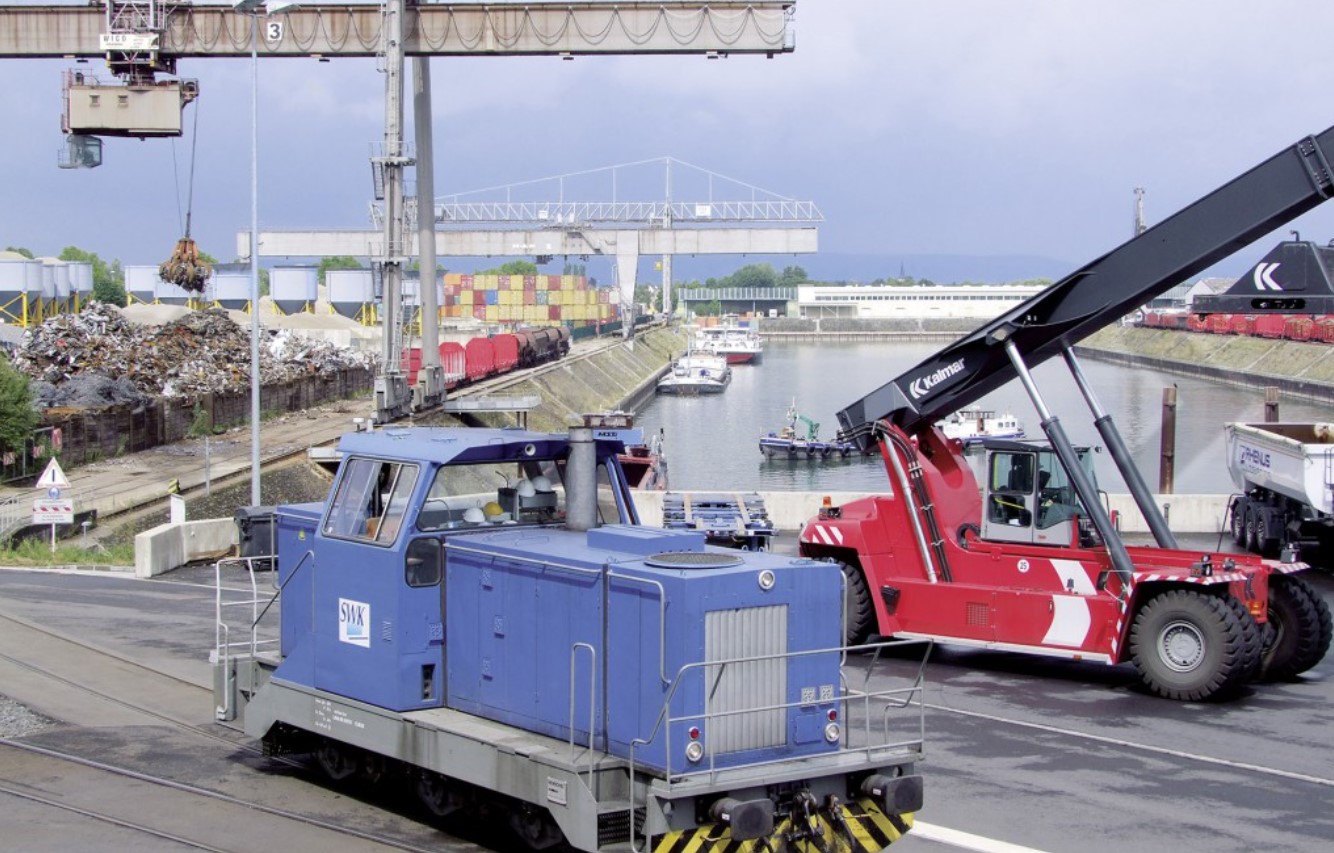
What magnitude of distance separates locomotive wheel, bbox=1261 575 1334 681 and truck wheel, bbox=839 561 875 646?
4.40 m

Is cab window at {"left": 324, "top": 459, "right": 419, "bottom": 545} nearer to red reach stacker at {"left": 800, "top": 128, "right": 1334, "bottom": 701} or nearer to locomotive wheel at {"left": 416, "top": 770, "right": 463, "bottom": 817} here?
locomotive wheel at {"left": 416, "top": 770, "right": 463, "bottom": 817}

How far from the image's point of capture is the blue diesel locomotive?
8.53 m

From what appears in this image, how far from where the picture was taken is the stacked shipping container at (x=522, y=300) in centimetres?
13825

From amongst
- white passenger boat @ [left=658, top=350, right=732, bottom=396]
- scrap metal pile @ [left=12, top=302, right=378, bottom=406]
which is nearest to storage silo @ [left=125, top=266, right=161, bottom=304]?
white passenger boat @ [left=658, top=350, right=732, bottom=396]

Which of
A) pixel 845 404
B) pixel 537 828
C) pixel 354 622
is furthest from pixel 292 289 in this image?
pixel 537 828

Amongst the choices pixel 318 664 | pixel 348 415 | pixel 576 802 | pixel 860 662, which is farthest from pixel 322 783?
pixel 348 415

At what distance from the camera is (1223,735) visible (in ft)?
45.1

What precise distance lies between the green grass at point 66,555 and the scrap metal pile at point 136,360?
15.0m

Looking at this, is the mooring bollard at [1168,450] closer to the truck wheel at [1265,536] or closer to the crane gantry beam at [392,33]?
the truck wheel at [1265,536]

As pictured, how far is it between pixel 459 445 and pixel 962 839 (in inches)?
176

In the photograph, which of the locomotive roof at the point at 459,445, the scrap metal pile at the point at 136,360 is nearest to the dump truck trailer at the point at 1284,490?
the locomotive roof at the point at 459,445

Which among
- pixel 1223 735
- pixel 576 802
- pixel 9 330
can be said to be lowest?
pixel 1223 735

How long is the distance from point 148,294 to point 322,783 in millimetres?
122716

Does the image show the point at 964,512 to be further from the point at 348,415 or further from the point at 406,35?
the point at 348,415
